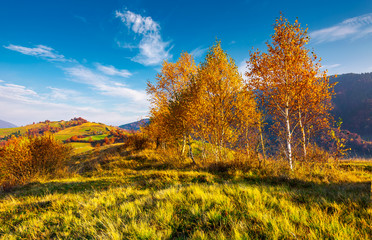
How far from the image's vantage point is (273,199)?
3.73 meters

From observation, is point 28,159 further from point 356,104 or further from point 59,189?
point 356,104

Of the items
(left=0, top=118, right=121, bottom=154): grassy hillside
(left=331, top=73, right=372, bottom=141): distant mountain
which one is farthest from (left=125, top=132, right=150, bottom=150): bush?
(left=331, top=73, right=372, bottom=141): distant mountain

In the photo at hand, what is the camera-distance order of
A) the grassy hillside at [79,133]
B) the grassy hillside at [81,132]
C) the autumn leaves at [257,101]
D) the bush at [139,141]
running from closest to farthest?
the autumn leaves at [257,101] → the bush at [139,141] → the grassy hillside at [79,133] → the grassy hillside at [81,132]

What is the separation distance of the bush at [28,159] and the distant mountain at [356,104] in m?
194

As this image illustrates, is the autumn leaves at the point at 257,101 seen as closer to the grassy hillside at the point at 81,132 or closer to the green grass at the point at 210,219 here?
the green grass at the point at 210,219

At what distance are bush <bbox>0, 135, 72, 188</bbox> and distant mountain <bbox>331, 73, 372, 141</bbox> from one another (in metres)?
194

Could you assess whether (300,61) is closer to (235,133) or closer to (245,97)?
(245,97)

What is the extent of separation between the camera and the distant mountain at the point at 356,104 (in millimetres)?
132375

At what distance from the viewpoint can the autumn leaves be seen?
30.2 feet

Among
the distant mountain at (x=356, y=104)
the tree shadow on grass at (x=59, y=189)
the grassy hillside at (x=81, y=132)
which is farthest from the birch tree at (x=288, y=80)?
the distant mountain at (x=356, y=104)

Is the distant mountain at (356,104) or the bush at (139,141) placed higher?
the distant mountain at (356,104)

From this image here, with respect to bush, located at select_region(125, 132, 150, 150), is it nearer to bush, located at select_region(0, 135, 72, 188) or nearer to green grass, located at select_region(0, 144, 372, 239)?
bush, located at select_region(0, 135, 72, 188)

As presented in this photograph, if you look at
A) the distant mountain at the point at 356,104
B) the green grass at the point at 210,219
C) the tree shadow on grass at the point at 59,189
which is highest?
the distant mountain at the point at 356,104

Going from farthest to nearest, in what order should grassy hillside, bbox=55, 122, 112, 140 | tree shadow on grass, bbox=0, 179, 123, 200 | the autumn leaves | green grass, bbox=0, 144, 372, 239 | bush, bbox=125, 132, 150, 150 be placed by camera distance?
grassy hillside, bbox=55, 122, 112, 140
bush, bbox=125, 132, 150, 150
the autumn leaves
tree shadow on grass, bbox=0, 179, 123, 200
green grass, bbox=0, 144, 372, 239
